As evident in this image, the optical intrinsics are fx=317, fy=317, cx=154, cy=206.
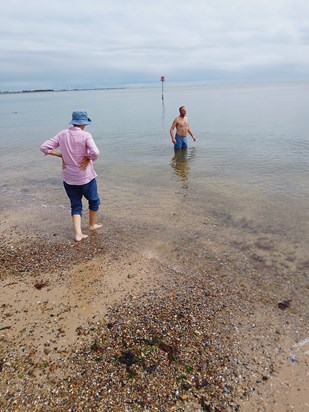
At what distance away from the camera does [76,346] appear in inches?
158

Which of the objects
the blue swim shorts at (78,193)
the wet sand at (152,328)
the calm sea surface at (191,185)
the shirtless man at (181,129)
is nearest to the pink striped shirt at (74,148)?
the blue swim shorts at (78,193)

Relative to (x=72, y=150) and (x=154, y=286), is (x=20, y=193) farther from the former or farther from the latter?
(x=154, y=286)

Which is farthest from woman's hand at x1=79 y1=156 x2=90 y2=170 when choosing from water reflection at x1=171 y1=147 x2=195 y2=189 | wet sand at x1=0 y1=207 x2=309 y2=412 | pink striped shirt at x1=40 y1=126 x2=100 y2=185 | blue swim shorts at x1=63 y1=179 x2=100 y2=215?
water reflection at x1=171 y1=147 x2=195 y2=189

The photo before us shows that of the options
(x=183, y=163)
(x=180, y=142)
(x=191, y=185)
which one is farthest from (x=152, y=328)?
(x=180, y=142)

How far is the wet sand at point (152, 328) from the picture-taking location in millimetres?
3438

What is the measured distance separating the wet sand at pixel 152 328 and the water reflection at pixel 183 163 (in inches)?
219

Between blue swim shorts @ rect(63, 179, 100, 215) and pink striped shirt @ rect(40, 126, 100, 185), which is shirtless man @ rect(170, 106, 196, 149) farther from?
pink striped shirt @ rect(40, 126, 100, 185)

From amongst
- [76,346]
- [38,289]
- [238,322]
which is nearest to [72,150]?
[38,289]

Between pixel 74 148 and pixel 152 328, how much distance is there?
3563 mm

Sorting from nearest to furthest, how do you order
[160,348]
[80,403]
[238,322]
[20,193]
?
1. [80,403]
2. [160,348]
3. [238,322]
4. [20,193]

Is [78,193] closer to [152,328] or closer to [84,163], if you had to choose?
[84,163]

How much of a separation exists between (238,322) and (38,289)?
10.4ft

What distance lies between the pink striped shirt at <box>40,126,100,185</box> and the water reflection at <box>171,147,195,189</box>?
17.8 ft

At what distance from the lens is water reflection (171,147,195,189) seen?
12.1 meters
